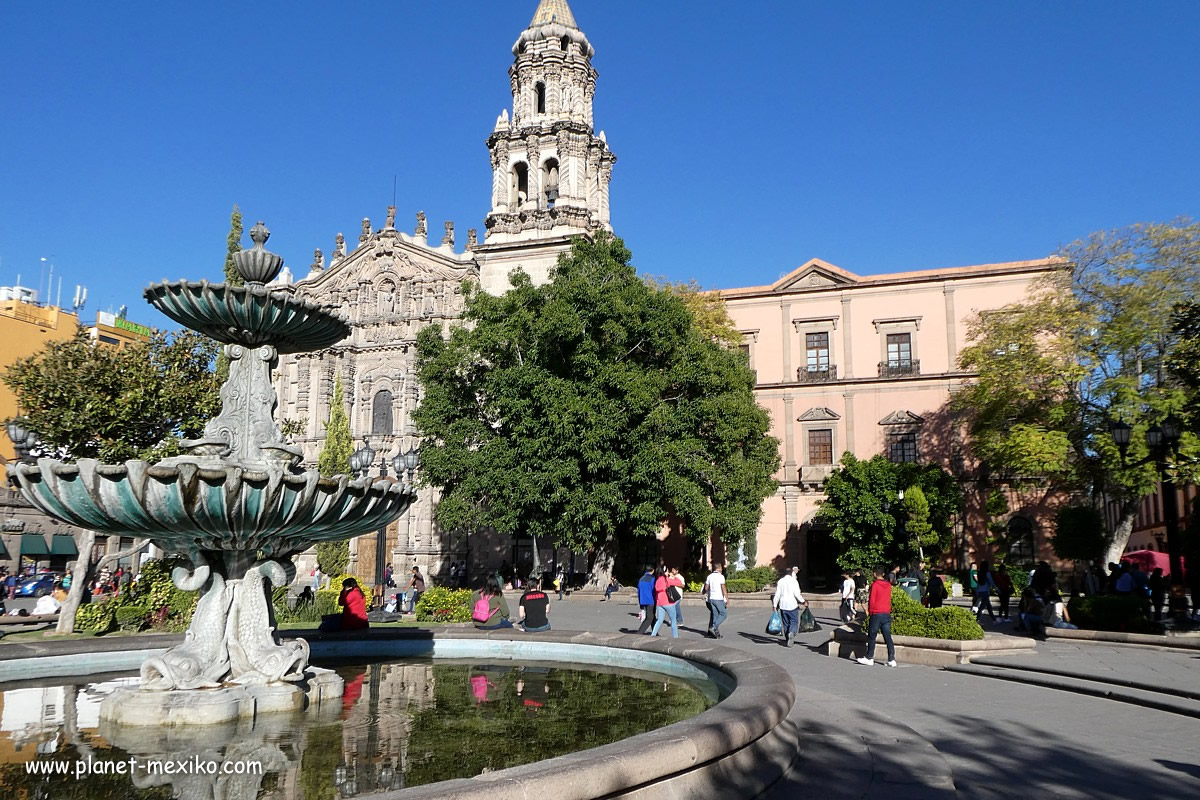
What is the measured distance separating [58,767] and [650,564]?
2909 centimetres

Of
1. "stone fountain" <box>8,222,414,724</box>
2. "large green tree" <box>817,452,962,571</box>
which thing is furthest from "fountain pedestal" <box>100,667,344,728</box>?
"large green tree" <box>817,452,962,571</box>

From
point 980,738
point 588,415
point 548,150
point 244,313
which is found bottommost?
point 980,738

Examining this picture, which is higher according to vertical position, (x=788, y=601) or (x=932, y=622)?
(x=788, y=601)

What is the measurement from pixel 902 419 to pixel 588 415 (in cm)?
1539

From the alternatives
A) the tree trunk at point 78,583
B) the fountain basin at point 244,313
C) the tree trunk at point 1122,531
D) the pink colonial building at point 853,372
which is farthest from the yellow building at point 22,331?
the tree trunk at point 1122,531

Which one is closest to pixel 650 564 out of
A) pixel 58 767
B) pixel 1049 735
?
pixel 1049 735

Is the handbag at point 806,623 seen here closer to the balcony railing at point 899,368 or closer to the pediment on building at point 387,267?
the balcony railing at point 899,368

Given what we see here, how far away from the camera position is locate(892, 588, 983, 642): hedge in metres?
11.9

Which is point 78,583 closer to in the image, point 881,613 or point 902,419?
point 881,613

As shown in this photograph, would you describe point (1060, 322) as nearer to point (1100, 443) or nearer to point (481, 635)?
point (1100, 443)

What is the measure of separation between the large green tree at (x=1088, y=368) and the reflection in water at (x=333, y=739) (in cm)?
1763

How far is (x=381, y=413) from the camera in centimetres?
4000

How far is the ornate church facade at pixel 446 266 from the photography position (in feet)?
119

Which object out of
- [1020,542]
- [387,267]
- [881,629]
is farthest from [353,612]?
[387,267]
